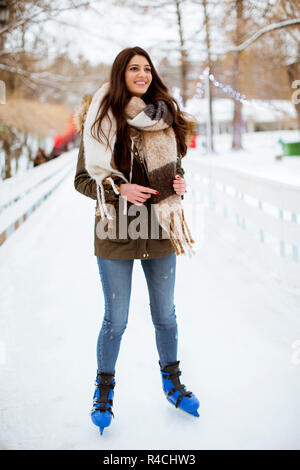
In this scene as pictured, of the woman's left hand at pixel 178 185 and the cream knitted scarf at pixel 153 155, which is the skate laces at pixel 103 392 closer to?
the cream knitted scarf at pixel 153 155

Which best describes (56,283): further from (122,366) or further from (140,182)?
(140,182)

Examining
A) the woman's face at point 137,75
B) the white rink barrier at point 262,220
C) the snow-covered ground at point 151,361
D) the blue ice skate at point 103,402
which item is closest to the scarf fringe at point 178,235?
the woman's face at point 137,75

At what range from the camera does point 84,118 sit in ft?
6.31

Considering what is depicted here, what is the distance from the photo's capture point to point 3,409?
217cm

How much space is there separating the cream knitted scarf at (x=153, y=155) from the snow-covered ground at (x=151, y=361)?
0.85 meters

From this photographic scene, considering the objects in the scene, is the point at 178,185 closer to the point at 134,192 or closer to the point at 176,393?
the point at 134,192

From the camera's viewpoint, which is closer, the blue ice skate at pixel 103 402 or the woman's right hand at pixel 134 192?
the woman's right hand at pixel 134 192

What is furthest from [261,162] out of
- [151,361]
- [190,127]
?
[190,127]

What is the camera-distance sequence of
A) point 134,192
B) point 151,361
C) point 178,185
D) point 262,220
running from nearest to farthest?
point 134,192 < point 178,185 < point 151,361 < point 262,220

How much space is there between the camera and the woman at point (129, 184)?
1.81 metres

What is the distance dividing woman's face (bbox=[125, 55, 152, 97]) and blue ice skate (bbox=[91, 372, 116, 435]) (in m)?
1.30

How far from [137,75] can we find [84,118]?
0.30 meters

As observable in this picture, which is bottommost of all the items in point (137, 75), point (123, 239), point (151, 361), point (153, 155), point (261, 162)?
point (151, 361)

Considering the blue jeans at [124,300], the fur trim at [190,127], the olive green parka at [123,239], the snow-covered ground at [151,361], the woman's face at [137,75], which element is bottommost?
the snow-covered ground at [151,361]
